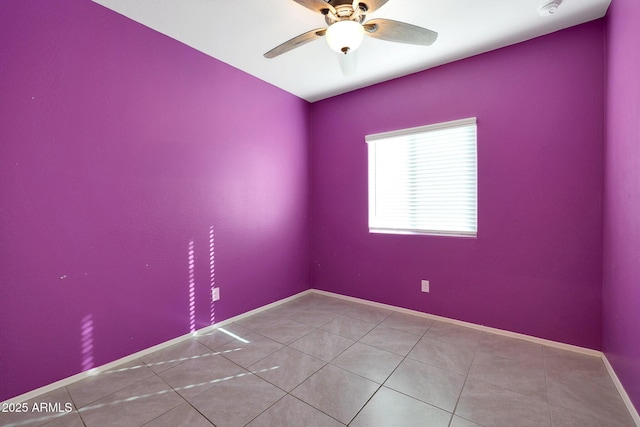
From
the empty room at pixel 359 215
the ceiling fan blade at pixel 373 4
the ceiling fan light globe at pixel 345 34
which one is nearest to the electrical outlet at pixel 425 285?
the empty room at pixel 359 215

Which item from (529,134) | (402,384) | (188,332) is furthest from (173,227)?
(529,134)

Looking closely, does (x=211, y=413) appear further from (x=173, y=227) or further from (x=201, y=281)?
(x=173, y=227)

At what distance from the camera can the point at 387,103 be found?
3.05 m

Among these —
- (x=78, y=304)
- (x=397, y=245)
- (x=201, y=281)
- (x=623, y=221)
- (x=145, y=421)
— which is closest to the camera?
(x=145, y=421)

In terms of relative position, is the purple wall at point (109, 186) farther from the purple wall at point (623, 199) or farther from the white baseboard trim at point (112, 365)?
the purple wall at point (623, 199)

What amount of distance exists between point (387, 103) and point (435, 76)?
1.76 ft

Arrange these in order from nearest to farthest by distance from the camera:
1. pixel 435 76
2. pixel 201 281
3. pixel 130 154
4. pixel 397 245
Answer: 1. pixel 130 154
2. pixel 201 281
3. pixel 435 76
4. pixel 397 245

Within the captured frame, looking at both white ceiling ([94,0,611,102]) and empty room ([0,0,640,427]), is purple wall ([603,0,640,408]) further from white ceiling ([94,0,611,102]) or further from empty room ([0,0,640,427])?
white ceiling ([94,0,611,102])

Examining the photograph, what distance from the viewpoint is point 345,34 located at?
1521mm

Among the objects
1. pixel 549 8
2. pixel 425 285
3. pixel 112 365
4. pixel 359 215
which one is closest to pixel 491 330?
pixel 425 285

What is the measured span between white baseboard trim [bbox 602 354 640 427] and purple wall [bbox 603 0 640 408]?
4 cm

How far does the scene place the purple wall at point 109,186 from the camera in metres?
1.60

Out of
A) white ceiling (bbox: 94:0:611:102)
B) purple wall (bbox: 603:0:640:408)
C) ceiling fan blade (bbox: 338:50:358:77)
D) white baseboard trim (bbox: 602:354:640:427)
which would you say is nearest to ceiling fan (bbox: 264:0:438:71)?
ceiling fan blade (bbox: 338:50:358:77)

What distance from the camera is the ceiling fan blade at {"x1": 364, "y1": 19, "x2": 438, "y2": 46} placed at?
5.25 ft
